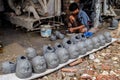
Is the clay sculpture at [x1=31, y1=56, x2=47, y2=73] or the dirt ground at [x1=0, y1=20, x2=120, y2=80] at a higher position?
the clay sculpture at [x1=31, y1=56, x2=47, y2=73]

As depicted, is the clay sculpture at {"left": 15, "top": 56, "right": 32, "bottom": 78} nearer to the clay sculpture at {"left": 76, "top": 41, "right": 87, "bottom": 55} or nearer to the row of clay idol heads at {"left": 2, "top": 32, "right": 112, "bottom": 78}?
the row of clay idol heads at {"left": 2, "top": 32, "right": 112, "bottom": 78}

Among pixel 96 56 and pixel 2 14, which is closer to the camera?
pixel 96 56

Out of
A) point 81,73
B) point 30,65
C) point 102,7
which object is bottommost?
point 81,73

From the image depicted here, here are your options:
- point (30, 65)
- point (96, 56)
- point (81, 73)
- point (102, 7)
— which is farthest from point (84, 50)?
point (102, 7)

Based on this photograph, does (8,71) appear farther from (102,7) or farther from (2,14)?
(102,7)

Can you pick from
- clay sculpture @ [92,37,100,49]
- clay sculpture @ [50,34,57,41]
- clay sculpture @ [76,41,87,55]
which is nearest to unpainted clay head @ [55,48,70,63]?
clay sculpture @ [76,41,87,55]

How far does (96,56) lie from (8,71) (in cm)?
189

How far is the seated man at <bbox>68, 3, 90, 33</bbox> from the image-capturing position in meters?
5.75

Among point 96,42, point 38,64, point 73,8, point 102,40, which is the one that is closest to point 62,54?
point 38,64

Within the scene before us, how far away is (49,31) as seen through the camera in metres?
5.62

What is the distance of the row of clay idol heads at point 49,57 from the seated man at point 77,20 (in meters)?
1.02

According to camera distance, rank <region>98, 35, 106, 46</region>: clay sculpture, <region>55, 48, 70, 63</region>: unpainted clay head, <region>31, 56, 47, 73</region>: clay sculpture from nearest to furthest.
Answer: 1. <region>31, 56, 47, 73</region>: clay sculpture
2. <region>55, 48, 70, 63</region>: unpainted clay head
3. <region>98, 35, 106, 46</region>: clay sculpture

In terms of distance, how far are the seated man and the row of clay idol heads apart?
3.34 ft

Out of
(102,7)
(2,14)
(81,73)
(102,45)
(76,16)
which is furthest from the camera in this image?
(102,7)
